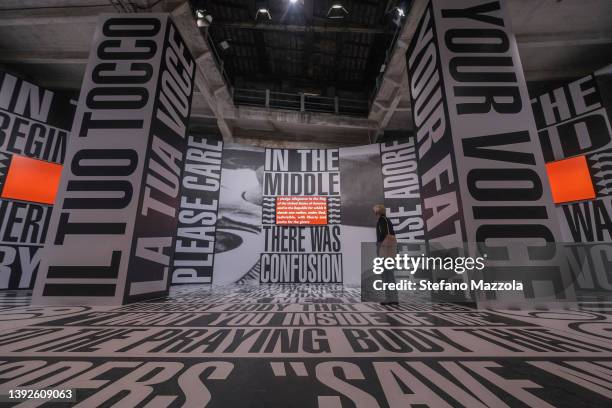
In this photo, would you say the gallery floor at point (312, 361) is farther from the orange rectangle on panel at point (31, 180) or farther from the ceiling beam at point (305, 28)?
the ceiling beam at point (305, 28)

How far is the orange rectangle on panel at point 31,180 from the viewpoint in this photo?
6.50 meters

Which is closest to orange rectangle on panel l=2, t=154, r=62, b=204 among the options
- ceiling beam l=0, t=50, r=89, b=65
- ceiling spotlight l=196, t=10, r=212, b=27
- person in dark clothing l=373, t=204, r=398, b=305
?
ceiling beam l=0, t=50, r=89, b=65

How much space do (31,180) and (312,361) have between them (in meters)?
9.30

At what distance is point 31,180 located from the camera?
268 inches

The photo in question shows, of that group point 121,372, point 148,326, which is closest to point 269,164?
point 148,326

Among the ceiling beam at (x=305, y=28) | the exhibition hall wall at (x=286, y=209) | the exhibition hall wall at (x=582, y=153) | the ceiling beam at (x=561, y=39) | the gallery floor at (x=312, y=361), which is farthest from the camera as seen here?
the exhibition hall wall at (x=286, y=209)

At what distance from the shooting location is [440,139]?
402 centimetres

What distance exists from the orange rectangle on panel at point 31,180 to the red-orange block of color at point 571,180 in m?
13.3

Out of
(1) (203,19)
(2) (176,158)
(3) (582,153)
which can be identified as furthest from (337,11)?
(3) (582,153)

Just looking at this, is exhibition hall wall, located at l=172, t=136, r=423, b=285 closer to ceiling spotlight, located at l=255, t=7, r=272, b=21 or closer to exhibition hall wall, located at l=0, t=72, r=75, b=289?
exhibition hall wall, located at l=0, t=72, r=75, b=289

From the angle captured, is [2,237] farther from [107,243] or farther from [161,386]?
[161,386]

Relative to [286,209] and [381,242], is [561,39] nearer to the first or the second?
[381,242]

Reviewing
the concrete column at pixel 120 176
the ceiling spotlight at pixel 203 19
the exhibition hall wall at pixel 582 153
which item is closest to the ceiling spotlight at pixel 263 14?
the ceiling spotlight at pixel 203 19

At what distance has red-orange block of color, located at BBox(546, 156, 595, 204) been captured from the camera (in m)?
6.19
